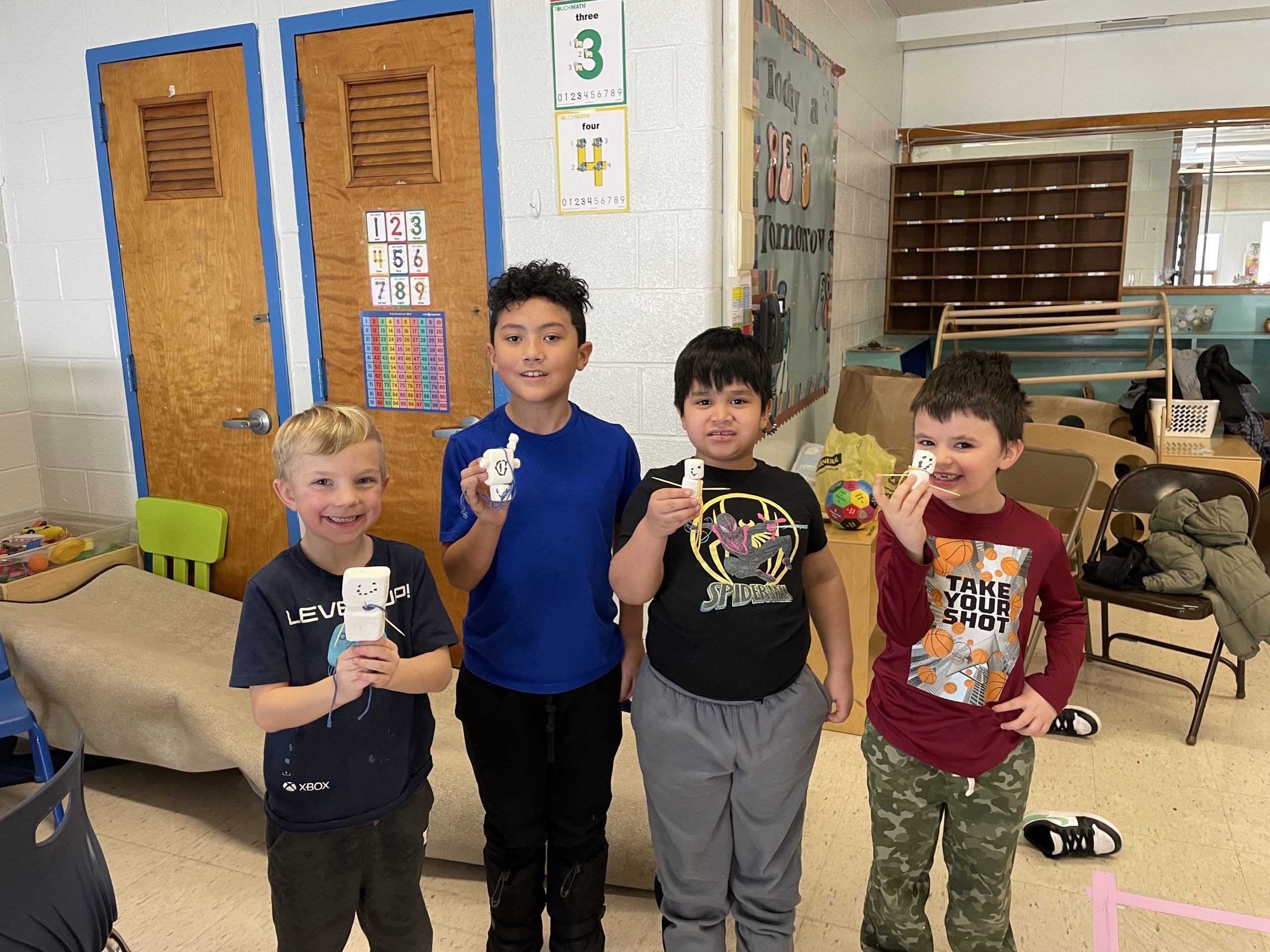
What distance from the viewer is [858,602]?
112 inches

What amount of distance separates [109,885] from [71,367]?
260 centimetres

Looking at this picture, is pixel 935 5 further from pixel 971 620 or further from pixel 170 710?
pixel 170 710

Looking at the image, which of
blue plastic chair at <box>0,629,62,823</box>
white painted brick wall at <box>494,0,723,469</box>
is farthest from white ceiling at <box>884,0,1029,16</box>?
blue plastic chair at <box>0,629,62,823</box>

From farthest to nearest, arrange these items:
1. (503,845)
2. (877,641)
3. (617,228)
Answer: (877,641)
(617,228)
(503,845)

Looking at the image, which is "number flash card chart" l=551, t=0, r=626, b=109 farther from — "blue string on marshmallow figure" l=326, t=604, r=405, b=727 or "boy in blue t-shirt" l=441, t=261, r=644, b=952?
"blue string on marshmallow figure" l=326, t=604, r=405, b=727

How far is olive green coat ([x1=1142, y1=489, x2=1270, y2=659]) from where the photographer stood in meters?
2.79

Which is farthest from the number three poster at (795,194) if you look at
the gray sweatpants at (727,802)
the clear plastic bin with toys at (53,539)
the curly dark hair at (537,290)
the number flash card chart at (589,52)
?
the clear plastic bin with toys at (53,539)

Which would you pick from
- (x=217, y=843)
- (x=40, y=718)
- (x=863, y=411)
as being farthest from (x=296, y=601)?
(x=863, y=411)

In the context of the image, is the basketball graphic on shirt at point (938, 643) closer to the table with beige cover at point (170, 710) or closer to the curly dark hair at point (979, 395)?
the curly dark hair at point (979, 395)

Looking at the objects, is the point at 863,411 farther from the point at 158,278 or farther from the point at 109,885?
the point at 109,885

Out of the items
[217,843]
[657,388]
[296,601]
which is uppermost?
[657,388]

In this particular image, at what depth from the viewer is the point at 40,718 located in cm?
263

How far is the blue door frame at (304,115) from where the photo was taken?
259 cm

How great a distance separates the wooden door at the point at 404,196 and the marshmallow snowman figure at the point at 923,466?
1.68m
